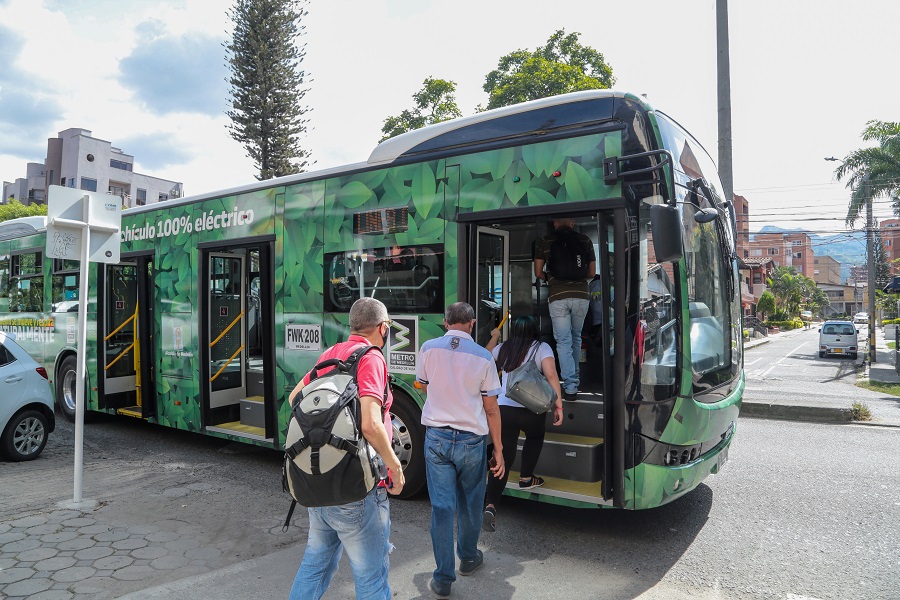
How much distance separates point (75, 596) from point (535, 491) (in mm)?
3137

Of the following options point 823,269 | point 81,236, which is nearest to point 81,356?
point 81,236

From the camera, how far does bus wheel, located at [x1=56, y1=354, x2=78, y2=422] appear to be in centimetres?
975

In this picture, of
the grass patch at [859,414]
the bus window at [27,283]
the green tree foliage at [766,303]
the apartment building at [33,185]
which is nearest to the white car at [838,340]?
the grass patch at [859,414]

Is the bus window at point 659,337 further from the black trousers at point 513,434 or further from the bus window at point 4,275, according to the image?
the bus window at point 4,275

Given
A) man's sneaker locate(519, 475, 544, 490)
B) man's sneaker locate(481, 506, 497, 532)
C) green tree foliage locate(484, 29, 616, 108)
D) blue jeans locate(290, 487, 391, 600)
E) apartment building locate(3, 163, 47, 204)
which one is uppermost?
apartment building locate(3, 163, 47, 204)

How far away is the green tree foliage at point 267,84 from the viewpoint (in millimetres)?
25547

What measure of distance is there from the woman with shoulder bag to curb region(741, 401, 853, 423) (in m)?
Result: 7.42

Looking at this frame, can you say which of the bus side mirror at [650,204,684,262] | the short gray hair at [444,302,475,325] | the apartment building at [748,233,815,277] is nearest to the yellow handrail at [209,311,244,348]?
the short gray hair at [444,302,475,325]

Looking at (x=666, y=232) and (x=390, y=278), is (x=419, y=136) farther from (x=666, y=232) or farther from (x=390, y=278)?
(x=666, y=232)

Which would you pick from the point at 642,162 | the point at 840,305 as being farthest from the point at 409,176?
the point at 840,305

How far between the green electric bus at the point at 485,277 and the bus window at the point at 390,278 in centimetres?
2

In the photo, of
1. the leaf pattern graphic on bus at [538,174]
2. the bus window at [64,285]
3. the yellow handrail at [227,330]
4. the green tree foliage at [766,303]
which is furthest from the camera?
the green tree foliage at [766,303]

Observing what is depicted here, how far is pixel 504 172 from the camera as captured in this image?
5.13 m

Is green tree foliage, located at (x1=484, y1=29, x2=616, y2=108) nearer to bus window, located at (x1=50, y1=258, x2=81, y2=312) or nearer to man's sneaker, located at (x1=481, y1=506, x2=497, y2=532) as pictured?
bus window, located at (x1=50, y1=258, x2=81, y2=312)
